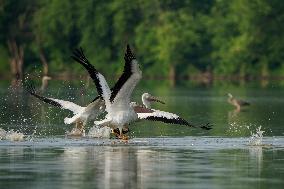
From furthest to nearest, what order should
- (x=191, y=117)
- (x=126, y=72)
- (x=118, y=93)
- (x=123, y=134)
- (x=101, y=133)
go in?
(x=191, y=117) → (x=101, y=133) → (x=123, y=134) → (x=118, y=93) → (x=126, y=72)

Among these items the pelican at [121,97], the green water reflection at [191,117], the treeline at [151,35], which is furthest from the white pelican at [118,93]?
the treeline at [151,35]

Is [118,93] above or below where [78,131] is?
above

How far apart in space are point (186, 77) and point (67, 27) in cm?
1147

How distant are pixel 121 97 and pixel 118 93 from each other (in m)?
0.24

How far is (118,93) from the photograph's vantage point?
957 inches

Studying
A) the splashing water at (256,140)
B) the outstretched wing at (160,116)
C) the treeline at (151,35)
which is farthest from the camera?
the treeline at (151,35)

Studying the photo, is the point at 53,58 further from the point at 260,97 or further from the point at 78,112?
the point at 78,112

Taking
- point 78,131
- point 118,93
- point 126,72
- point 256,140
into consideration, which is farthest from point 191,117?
point 126,72

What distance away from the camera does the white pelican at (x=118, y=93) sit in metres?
23.4

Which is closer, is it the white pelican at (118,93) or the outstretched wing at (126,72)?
the outstretched wing at (126,72)

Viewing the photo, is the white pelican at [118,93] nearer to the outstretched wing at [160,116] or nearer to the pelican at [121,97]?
the pelican at [121,97]

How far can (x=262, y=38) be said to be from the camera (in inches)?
3895

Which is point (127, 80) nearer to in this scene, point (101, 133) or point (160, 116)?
point (160, 116)

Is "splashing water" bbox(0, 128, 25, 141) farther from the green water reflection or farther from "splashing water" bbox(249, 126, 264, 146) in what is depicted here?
"splashing water" bbox(249, 126, 264, 146)
